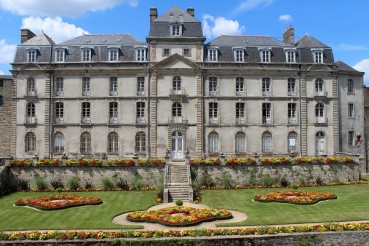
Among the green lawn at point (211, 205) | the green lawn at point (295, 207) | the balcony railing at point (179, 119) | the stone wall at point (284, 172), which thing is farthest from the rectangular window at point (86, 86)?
the green lawn at point (295, 207)

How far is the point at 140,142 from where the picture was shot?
112ft

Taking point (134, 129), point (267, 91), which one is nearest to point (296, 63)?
point (267, 91)

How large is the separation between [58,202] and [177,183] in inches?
320

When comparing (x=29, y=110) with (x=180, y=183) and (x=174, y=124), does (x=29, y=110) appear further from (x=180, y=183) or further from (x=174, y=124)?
(x=180, y=183)

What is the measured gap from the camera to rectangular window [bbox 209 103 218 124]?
34.3 metres

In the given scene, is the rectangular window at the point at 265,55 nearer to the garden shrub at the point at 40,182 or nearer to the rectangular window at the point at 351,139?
the rectangular window at the point at 351,139

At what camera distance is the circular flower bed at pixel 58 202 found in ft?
72.1

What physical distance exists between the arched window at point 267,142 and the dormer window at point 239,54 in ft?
24.4

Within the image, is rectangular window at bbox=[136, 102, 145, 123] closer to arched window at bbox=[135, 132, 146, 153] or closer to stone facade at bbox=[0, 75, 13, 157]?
arched window at bbox=[135, 132, 146, 153]

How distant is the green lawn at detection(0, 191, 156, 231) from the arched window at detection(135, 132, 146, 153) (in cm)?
802

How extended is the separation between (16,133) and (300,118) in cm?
2660

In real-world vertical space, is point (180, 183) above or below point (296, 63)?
below

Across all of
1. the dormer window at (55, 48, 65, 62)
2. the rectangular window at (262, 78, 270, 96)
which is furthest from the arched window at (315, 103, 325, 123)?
the dormer window at (55, 48, 65, 62)

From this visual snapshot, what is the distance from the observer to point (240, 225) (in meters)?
18.2
